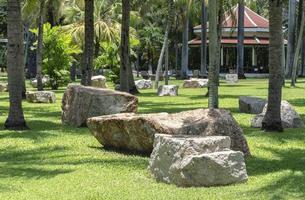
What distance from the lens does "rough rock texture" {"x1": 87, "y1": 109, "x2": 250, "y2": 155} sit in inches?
397

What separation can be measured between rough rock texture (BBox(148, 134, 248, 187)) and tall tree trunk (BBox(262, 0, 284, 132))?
5.37 m

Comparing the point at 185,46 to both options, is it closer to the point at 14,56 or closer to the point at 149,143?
the point at 14,56

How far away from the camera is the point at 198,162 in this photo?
811cm

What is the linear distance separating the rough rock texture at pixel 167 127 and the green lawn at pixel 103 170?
1.01ft

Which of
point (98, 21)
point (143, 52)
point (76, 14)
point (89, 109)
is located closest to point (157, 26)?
point (143, 52)

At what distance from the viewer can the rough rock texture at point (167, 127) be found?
10.1 metres

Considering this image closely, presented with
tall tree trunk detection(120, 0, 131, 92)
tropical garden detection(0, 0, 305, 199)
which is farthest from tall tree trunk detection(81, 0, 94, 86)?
tall tree trunk detection(120, 0, 131, 92)

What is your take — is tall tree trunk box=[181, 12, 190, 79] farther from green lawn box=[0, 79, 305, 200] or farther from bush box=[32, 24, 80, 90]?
green lawn box=[0, 79, 305, 200]

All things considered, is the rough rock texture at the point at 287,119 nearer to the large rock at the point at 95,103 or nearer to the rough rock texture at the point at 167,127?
the large rock at the point at 95,103

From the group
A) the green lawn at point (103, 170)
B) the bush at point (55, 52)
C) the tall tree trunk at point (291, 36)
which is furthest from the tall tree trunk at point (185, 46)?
the green lawn at point (103, 170)

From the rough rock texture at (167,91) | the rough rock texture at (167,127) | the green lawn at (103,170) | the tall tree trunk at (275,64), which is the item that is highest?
the tall tree trunk at (275,64)

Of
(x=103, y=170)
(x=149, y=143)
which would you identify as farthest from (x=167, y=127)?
(x=103, y=170)

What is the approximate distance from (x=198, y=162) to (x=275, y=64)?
6453 millimetres

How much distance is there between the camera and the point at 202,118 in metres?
10.3
